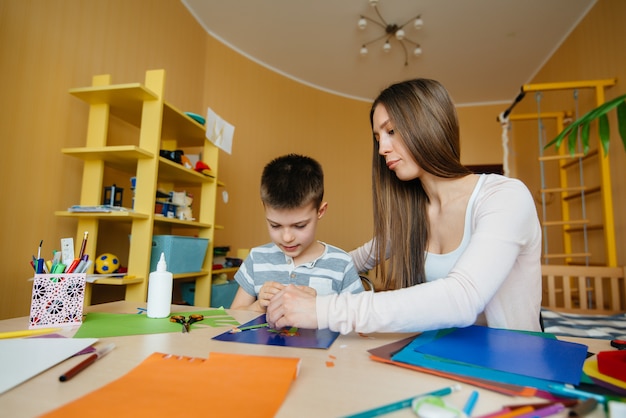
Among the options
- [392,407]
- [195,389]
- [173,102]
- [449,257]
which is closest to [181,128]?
[173,102]

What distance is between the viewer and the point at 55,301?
0.68 meters

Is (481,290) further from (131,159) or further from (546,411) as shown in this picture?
(131,159)

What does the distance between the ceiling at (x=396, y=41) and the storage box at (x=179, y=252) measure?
6.09 feet

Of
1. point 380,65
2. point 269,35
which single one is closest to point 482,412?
point 269,35

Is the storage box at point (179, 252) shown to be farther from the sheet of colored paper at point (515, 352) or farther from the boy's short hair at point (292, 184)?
the sheet of colored paper at point (515, 352)

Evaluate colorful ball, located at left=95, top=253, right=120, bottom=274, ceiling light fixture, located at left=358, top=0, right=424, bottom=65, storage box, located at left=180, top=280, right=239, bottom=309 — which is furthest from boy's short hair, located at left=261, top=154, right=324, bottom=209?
ceiling light fixture, located at left=358, top=0, right=424, bottom=65

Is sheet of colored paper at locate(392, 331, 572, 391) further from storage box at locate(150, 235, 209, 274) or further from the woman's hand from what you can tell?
storage box at locate(150, 235, 209, 274)

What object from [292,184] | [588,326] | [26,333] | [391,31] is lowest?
[588,326]

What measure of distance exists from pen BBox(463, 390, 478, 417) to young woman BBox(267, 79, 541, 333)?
169 millimetres

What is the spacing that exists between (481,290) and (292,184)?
1.90ft

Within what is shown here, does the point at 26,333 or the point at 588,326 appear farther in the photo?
the point at 588,326

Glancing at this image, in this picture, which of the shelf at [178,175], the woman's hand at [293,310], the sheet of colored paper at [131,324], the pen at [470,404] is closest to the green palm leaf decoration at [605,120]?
the pen at [470,404]

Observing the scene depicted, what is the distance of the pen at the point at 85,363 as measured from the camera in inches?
16.6

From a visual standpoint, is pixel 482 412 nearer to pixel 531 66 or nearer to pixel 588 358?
pixel 588 358
